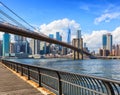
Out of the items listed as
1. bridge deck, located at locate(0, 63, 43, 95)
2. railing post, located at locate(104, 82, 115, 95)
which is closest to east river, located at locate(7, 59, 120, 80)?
bridge deck, located at locate(0, 63, 43, 95)

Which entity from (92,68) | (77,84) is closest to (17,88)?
(77,84)

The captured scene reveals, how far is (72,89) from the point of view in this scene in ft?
28.8

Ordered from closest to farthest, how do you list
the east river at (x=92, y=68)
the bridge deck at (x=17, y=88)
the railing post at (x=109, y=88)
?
the railing post at (x=109, y=88)
the bridge deck at (x=17, y=88)
the east river at (x=92, y=68)

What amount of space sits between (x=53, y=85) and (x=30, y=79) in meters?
5.11

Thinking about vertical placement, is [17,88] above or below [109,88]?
below

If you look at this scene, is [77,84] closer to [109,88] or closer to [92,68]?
[109,88]

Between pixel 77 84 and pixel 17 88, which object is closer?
pixel 77 84

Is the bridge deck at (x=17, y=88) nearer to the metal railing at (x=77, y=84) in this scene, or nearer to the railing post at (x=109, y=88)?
the metal railing at (x=77, y=84)

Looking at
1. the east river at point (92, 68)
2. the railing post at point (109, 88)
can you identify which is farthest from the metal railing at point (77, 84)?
the east river at point (92, 68)

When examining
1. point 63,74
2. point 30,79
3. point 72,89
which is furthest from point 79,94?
point 30,79

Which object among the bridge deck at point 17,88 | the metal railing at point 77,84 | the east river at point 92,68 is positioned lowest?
the east river at point 92,68

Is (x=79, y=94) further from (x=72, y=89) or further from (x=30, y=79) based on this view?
(x=30, y=79)

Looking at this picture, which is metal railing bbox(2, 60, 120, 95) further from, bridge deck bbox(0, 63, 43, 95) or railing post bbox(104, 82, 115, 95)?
bridge deck bbox(0, 63, 43, 95)

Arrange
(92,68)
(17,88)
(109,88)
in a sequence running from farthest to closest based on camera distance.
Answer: (92,68)
(17,88)
(109,88)
